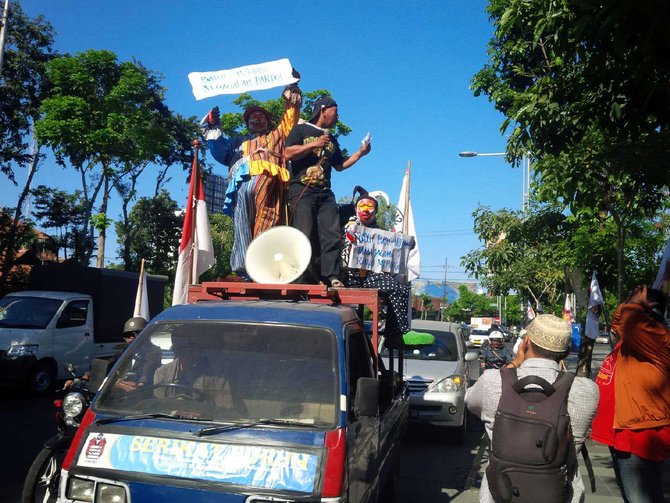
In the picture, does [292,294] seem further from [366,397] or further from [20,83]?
[20,83]

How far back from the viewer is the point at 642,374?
4082mm

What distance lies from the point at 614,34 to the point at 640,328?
213 centimetres

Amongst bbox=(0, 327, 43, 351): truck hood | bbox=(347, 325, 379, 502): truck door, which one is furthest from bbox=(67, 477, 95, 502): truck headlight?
bbox=(0, 327, 43, 351): truck hood

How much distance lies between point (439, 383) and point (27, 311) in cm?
830

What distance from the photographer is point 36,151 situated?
993 inches

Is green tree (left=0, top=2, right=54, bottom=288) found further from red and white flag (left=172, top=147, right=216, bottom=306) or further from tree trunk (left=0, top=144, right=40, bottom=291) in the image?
red and white flag (left=172, top=147, right=216, bottom=306)

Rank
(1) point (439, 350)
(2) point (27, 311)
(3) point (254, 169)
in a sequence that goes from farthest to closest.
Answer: (2) point (27, 311)
(1) point (439, 350)
(3) point (254, 169)

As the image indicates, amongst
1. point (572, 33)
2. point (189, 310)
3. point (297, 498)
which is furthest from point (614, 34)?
point (297, 498)

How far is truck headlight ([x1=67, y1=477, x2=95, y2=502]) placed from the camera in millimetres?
3238

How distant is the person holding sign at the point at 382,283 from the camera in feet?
21.2

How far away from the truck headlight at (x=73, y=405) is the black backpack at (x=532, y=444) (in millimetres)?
3731

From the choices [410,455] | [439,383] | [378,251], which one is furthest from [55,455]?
[439,383]

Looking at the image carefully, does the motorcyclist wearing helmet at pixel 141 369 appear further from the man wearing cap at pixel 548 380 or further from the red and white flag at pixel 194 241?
the red and white flag at pixel 194 241

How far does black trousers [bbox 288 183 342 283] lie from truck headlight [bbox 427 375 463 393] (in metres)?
3.82
